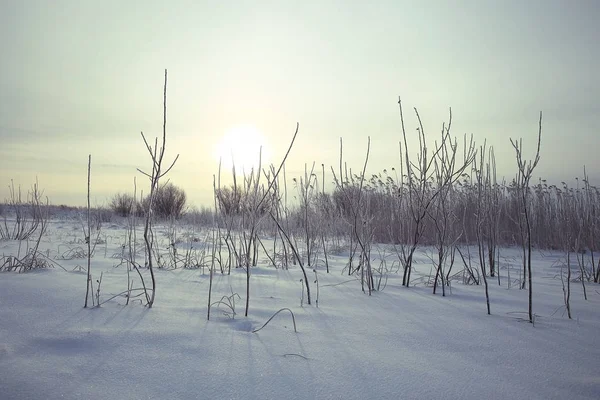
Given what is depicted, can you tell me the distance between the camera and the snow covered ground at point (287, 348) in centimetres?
113

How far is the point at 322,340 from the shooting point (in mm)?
1565

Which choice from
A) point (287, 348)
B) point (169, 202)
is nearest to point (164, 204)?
point (169, 202)

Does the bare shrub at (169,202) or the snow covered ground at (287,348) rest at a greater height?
the bare shrub at (169,202)

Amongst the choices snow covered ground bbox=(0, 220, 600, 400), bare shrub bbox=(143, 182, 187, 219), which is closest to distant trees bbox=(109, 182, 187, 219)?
bare shrub bbox=(143, 182, 187, 219)

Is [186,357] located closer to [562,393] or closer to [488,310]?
[562,393]

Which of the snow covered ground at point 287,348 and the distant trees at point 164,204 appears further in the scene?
the distant trees at point 164,204

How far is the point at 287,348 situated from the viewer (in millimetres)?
1452

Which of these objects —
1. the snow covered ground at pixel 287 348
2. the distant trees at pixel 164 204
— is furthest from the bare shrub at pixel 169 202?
the snow covered ground at pixel 287 348

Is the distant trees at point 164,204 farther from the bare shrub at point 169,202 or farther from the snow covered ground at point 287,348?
the snow covered ground at point 287,348

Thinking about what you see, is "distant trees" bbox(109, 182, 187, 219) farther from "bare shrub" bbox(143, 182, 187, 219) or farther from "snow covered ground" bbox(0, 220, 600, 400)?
"snow covered ground" bbox(0, 220, 600, 400)

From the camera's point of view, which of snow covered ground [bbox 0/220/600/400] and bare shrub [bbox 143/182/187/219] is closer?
snow covered ground [bbox 0/220/600/400]

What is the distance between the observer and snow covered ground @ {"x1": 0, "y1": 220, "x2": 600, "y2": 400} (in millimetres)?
1132

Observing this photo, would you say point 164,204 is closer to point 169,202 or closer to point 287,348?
point 169,202

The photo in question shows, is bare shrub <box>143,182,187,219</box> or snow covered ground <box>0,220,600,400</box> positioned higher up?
bare shrub <box>143,182,187,219</box>
